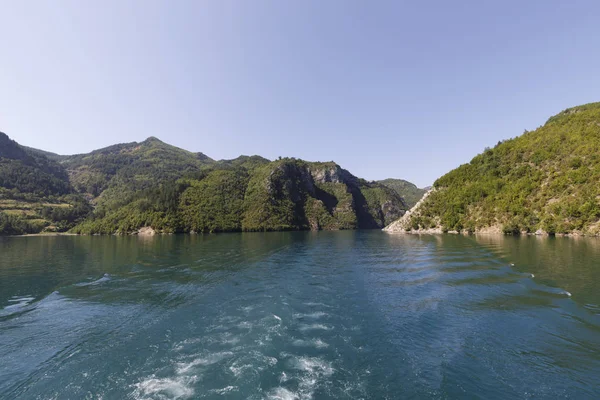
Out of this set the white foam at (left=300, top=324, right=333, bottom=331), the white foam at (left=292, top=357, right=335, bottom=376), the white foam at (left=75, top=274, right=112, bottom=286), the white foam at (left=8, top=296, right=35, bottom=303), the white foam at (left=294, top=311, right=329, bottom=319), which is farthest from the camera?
the white foam at (left=75, top=274, right=112, bottom=286)

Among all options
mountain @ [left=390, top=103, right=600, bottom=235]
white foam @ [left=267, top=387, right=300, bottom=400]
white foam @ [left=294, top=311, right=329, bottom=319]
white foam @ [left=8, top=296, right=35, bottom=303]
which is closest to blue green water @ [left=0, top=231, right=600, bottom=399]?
white foam @ [left=267, top=387, right=300, bottom=400]

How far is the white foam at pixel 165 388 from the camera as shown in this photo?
11.3 meters

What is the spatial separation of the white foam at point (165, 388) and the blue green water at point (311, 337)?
0.23 feet

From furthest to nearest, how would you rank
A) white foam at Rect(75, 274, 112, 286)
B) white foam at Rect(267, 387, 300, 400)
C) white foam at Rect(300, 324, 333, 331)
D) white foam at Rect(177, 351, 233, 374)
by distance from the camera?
white foam at Rect(75, 274, 112, 286) < white foam at Rect(300, 324, 333, 331) < white foam at Rect(177, 351, 233, 374) < white foam at Rect(267, 387, 300, 400)

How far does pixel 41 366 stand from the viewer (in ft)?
46.2

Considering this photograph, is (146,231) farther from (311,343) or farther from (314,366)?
(314,366)

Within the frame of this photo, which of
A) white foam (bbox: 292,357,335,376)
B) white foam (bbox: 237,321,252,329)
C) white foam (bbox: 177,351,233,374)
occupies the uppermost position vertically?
white foam (bbox: 292,357,335,376)

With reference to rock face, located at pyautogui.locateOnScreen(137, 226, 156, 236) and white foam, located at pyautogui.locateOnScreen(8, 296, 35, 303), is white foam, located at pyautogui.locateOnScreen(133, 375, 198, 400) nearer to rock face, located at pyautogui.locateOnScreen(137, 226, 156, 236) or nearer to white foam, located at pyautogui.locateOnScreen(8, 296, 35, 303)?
white foam, located at pyautogui.locateOnScreen(8, 296, 35, 303)

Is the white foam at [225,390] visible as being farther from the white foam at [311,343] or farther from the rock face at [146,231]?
the rock face at [146,231]

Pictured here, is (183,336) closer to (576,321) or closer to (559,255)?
(576,321)

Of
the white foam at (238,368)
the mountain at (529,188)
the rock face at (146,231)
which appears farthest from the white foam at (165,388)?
the rock face at (146,231)

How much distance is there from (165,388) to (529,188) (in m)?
120

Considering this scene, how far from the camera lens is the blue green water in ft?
38.8

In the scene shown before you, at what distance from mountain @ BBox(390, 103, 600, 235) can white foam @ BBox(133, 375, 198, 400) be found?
99287 millimetres
